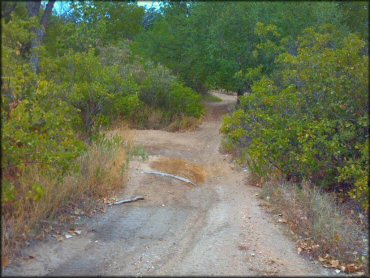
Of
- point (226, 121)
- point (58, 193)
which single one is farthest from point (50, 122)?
point (226, 121)

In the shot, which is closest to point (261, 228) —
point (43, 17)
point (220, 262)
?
point (220, 262)

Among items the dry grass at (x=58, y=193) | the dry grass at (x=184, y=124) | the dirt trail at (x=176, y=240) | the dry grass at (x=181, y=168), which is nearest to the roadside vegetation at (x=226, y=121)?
the dry grass at (x=58, y=193)

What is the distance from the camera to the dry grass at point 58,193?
5242mm

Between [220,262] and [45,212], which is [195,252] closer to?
[220,262]

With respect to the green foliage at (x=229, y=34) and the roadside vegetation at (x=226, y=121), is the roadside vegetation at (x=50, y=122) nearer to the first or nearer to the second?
the roadside vegetation at (x=226, y=121)

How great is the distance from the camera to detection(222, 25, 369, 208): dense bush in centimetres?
780

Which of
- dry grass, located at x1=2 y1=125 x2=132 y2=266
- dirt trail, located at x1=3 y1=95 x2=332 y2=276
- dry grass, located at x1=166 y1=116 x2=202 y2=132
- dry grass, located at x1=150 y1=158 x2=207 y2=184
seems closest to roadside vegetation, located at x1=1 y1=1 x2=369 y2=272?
dry grass, located at x1=2 y1=125 x2=132 y2=266

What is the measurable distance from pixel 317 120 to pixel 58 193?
465 centimetres

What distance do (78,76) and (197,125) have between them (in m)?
8.24

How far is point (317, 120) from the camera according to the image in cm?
850

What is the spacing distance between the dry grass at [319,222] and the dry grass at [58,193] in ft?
9.00

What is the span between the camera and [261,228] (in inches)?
271

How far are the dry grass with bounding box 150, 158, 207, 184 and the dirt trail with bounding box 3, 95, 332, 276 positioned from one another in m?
0.59

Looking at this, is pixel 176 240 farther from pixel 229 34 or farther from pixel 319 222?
pixel 229 34
